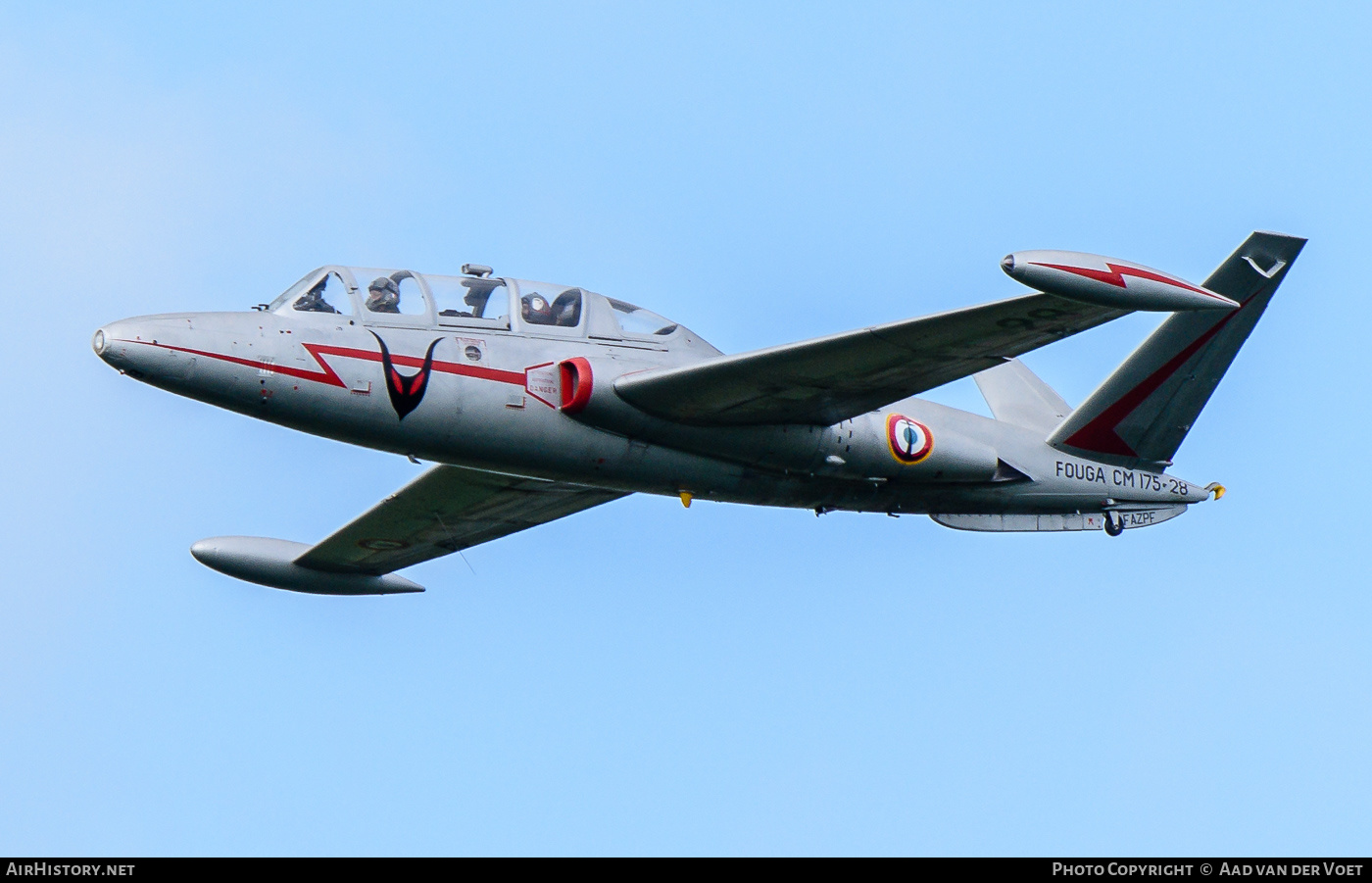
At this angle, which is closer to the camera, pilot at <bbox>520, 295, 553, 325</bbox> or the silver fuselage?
the silver fuselage

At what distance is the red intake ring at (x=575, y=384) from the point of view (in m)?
23.5

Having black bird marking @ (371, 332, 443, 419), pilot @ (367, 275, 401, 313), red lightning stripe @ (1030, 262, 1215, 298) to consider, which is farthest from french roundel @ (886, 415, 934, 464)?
pilot @ (367, 275, 401, 313)

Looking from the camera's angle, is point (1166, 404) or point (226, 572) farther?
point (226, 572)

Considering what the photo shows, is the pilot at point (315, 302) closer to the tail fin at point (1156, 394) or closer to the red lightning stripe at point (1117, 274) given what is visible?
the red lightning stripe at point (1117, 274)

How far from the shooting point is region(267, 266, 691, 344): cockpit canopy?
917 inches

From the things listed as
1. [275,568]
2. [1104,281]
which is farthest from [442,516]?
[1104,281]

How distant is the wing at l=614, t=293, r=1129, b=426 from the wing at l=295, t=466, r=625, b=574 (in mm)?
4008

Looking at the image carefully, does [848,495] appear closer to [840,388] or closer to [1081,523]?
[840,388]

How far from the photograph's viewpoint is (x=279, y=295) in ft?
76.8

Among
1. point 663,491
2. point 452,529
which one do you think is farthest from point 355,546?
point 663,491

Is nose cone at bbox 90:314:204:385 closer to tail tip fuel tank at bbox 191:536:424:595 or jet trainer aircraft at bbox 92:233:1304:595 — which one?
jet trainer aircraft at bbox 92:233:1304:595

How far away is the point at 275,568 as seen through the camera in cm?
3050
